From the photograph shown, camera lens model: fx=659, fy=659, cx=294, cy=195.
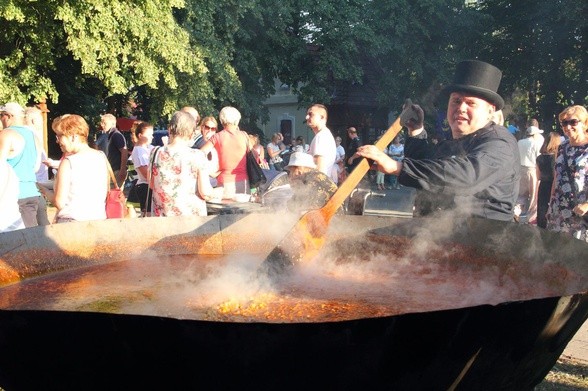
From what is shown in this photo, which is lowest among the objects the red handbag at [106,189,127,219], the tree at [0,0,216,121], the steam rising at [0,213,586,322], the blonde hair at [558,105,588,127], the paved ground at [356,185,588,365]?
the paved ground at [356,185,588,365]

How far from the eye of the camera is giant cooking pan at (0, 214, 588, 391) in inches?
69.4

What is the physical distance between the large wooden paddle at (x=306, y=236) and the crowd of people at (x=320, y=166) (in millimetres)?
146

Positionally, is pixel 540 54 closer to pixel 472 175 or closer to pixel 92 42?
pixel 92 42

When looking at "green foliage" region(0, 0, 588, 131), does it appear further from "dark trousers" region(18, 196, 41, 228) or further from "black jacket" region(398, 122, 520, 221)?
"black jacket" region(398, 122, 520, 221)

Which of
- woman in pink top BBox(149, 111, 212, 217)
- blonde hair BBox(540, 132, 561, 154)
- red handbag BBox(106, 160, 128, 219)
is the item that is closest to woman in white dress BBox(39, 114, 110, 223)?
red handbag BBox(106, 160, 128, 219)

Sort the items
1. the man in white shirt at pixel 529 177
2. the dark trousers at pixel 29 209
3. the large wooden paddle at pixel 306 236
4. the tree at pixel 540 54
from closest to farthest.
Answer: the large wooden paddle at pixel 306 236 < the dark trousers at pixel 29 209 < the man in white shirt at pixel 529 177 < the tree at pixel 540 54

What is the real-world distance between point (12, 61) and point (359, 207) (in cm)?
1136

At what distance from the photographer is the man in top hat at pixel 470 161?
2.72m

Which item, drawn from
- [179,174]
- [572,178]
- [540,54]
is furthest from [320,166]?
[540,54]

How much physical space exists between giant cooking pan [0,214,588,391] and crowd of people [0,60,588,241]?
1.10ft

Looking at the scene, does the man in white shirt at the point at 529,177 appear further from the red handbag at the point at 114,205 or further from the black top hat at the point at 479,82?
the red handbag at the point at 114,205

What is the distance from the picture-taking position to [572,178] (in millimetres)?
5582

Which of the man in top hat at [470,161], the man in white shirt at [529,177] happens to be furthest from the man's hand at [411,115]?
the man in white shirt at [529,177]

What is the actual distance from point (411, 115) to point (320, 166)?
329 cm
